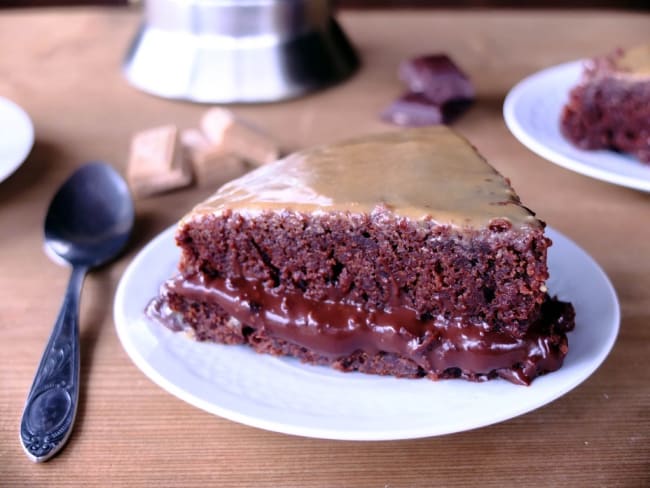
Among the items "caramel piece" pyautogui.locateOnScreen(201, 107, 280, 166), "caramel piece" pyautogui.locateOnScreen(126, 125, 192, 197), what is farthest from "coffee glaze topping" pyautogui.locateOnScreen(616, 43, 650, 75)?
"caramel piece" pyautogui.locateOnScreen(126, 125, 192, 197)

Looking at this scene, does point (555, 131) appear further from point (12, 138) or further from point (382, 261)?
point (12, 138)

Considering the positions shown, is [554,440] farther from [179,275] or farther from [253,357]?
[179,275]

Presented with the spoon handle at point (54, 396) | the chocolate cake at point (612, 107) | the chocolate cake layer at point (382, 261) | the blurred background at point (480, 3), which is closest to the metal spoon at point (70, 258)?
the spoon handle at point (54, 396)

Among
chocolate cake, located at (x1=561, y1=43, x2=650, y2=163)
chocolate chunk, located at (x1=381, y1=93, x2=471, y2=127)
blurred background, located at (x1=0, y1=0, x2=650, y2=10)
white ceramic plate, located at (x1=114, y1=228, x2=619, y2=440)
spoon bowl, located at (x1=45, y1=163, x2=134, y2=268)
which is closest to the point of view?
white ceramic plate, located at (x1=114, y1=228, x2=619, y2=440)

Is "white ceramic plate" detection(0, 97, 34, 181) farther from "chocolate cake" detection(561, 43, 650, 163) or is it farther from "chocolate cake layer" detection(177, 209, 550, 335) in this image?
"chocolate cake" detection(561, 43, 650, 163)

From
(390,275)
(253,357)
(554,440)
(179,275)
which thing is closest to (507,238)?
(390,275)

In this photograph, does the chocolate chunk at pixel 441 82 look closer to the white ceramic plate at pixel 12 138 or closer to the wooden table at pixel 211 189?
the wooden table at pixel 211 189

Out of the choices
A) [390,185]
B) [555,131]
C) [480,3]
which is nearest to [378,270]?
[390,185]
